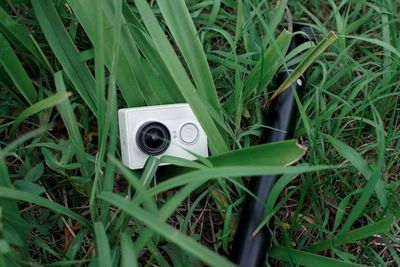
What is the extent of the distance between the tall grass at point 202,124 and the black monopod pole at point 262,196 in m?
0.03

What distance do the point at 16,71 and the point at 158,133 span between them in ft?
1.03

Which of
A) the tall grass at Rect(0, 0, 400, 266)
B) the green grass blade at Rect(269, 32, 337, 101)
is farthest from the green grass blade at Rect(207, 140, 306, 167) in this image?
the green grass blade at Rect(269, 32, 337, 101)

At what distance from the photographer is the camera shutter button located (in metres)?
0.94

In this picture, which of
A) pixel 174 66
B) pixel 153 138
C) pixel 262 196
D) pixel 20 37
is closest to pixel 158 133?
pixel 153 138

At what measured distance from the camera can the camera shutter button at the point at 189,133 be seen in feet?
3.10

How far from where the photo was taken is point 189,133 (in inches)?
37.3

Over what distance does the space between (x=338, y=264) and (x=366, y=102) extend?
0.40m

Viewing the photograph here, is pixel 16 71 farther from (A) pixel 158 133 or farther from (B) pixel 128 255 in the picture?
Answer: (B) pixel 128 255

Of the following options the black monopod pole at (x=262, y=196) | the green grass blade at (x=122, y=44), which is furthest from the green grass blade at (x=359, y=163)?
the green grass blade at (x=122, y=44)

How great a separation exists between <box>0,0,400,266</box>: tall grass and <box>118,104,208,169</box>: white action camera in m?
0.03

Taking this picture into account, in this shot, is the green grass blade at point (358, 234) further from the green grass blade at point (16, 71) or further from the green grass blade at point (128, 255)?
the green grass blade at point (16, 71)

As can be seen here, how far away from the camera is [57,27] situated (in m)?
0.96

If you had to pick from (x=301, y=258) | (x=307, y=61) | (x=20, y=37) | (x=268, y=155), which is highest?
(x=20, y=37)

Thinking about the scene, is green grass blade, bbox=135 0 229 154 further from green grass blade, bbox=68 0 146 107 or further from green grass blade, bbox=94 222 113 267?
green grass blade, bbox=94 222 113 267
